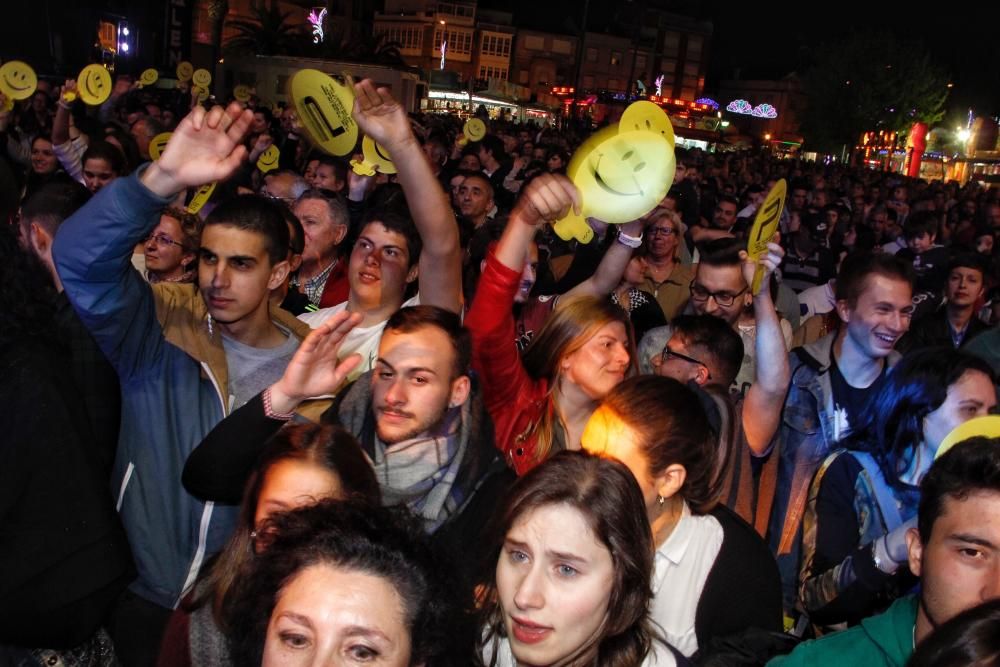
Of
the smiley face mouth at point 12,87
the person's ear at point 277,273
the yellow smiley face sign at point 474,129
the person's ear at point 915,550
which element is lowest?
the person's ear at point 915,550

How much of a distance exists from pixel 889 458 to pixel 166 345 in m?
2.41

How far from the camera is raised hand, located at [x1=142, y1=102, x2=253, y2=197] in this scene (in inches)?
93.8

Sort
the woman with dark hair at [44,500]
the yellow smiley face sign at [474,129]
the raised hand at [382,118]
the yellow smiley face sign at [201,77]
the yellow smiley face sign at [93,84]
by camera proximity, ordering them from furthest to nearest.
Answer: the yellow smiley face sign at [201,77] < the yellow smiley face sign at [474,129] < the yellow smiley face sign at [93,84] < the raised hand at [382,118] < the woman with dark hair at [44,500]

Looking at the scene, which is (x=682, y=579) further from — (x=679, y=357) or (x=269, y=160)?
(x=269, y=160)

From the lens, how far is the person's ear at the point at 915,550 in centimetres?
219

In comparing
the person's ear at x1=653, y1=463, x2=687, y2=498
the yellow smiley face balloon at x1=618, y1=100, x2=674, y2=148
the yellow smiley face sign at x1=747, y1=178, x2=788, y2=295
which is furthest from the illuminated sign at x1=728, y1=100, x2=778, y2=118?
the person's ear at x1=653, y1=463, x2=687, y2=498

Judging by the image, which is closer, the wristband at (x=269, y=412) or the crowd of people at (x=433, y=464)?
the crowd of people at (x=433, y=464)

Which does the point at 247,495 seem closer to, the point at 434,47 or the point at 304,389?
the point at 304,389

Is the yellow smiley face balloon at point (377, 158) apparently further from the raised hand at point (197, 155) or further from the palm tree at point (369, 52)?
the palm tree at point (369, 52)

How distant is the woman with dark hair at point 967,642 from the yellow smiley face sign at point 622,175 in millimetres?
2097

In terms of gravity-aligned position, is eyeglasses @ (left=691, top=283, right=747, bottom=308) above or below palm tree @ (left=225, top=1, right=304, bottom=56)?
below

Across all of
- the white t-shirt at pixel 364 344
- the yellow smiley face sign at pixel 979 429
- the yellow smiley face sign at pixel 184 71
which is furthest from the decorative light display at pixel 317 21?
the yellow smiley face sign at pixel 979 429

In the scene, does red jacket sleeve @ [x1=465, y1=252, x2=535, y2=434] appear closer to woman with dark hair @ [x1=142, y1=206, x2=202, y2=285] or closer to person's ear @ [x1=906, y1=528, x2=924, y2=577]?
person's ear @ [x1=906, y1=528, x2=924, y2=577]

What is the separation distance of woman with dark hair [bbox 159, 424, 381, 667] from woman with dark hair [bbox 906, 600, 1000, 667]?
1260 millimetres
